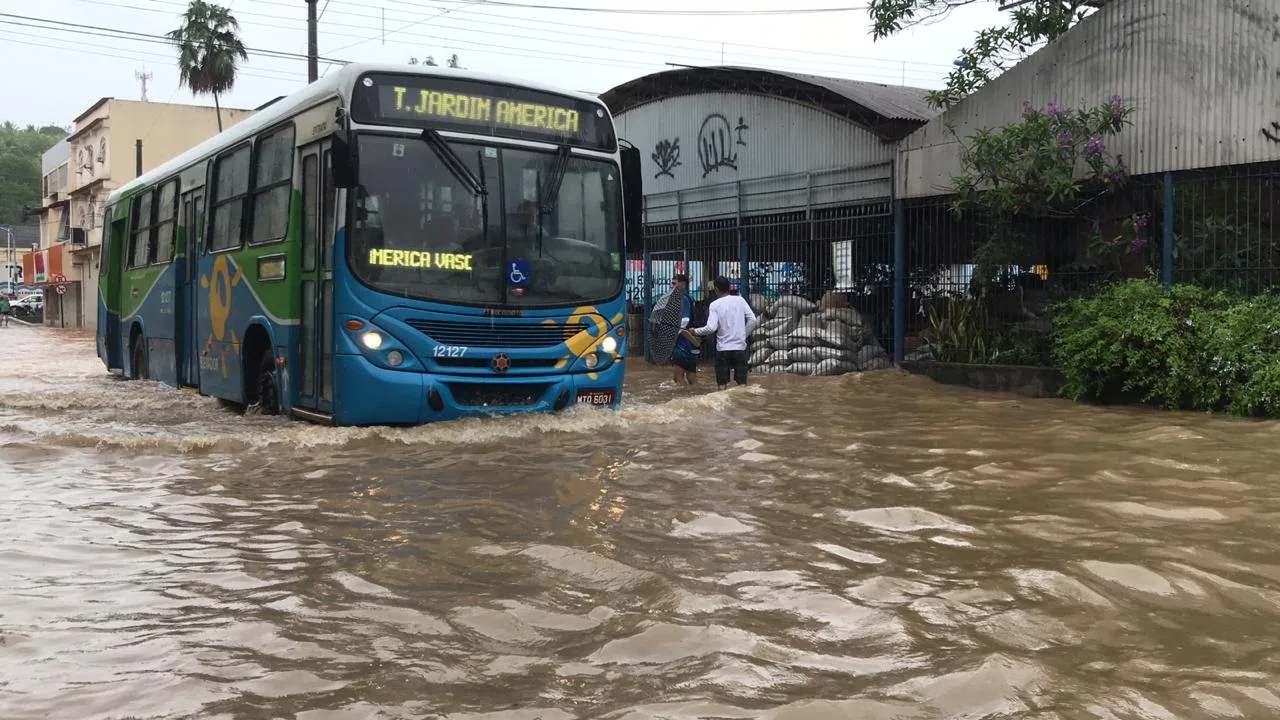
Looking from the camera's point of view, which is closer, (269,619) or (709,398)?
(269,619)

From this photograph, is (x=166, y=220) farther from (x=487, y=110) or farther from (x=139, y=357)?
(x=487, y=110)

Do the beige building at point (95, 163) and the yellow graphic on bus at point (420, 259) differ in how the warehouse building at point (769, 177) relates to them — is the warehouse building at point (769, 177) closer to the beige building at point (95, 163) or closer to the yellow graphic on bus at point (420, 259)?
the yellow graphic on bus at point (420, 259)

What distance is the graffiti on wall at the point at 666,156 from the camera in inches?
886

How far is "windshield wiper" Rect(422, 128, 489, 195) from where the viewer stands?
30.2ft

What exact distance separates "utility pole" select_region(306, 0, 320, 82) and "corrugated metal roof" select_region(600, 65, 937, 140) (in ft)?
19.8

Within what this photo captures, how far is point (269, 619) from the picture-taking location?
441 centimetres

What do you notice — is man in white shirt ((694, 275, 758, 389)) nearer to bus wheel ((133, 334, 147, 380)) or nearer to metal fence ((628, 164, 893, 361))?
metal fence ((628, 164, 893, 361))

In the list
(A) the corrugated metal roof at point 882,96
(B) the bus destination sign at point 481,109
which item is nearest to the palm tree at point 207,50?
(A) the corrugated metal roof at point 882,96

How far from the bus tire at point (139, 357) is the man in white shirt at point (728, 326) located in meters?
Result: 7.69

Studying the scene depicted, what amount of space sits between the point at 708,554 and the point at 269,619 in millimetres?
2078

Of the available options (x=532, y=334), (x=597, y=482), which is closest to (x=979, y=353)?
(x=532, y=334)

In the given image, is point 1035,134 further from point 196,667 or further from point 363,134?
point 196,667

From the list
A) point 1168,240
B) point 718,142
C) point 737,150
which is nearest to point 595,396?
point 1168,240

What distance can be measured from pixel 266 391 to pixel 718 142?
40.7 feet
